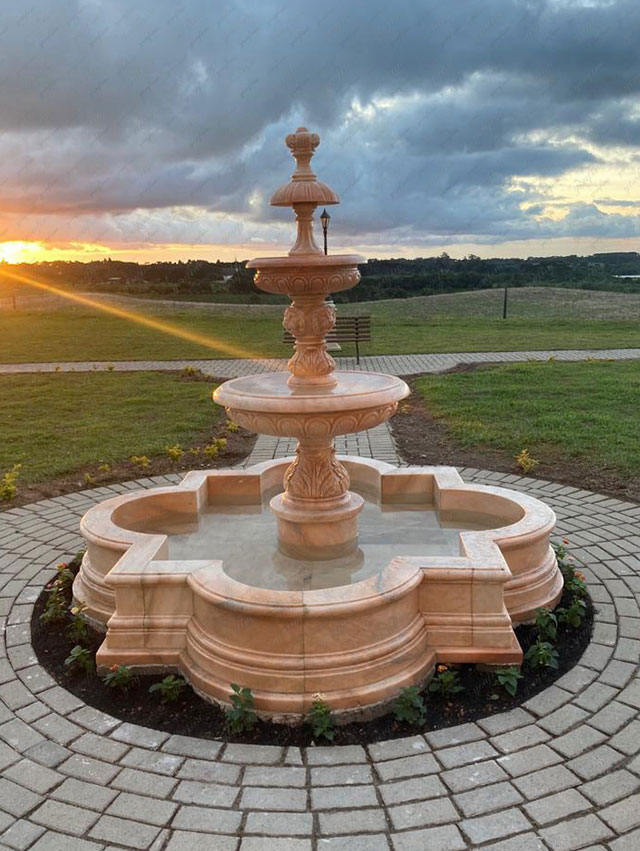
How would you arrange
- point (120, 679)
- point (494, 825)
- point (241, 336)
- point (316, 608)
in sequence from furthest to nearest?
point (241, 336) → point (120, 679) → point (316, 608) → point (494, 825)

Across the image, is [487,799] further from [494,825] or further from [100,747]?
[100,747]

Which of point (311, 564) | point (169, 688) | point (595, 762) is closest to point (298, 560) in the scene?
point (311, 564)

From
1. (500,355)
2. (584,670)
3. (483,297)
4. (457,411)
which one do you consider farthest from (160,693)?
(483,297)

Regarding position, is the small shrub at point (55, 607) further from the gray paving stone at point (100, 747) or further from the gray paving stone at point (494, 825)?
the gray paving stone at point (494, 825)

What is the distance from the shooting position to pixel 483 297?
137ft

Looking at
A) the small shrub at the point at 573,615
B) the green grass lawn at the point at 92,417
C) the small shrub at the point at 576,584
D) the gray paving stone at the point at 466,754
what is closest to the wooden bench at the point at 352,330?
the green grass lawn at the point at 92,417

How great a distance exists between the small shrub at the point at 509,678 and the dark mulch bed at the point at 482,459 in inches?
155

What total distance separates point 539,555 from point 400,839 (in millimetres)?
2618

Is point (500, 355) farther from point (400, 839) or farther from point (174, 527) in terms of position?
point (400, 839)

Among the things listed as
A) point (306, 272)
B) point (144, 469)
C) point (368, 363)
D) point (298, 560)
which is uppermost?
point (306, 272)

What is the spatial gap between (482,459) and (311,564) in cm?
442

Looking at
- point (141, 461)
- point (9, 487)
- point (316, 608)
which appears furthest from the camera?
point (141, 461)

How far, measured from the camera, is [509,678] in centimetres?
426

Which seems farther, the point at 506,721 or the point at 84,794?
the point at 506,721
